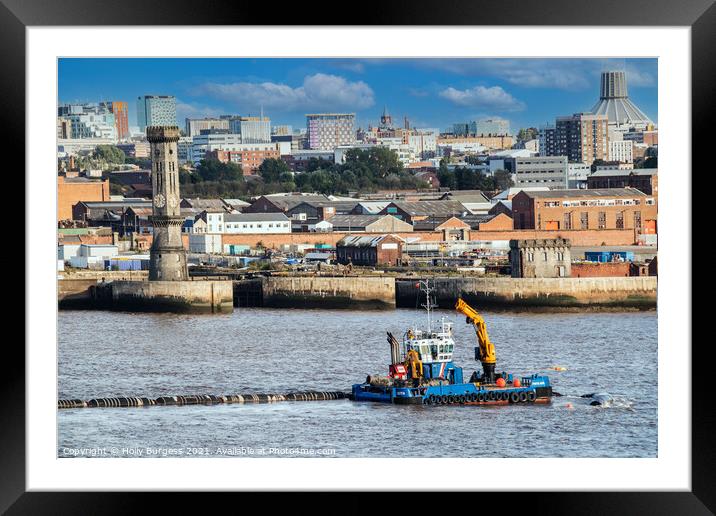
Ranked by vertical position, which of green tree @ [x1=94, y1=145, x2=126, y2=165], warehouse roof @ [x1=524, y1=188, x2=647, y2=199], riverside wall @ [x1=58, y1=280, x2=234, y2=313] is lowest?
riverside wall @ [x1=58, y1=280, x2=234, y2=313]

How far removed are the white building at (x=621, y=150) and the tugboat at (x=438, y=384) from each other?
18510 millimetres

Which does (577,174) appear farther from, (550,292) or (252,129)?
(550,292)

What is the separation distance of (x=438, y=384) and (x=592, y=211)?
12.7m

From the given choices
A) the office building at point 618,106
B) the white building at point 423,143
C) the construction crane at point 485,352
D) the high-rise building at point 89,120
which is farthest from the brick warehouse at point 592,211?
the construction crane at point 485,352

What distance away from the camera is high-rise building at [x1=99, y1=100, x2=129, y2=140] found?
78.8 feet

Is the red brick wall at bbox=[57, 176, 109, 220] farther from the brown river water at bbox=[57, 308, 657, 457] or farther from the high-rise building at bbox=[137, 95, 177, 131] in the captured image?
the brown river water at bbox=[57, 308, 657, 457]

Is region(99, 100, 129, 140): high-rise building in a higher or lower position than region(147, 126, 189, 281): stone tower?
higher

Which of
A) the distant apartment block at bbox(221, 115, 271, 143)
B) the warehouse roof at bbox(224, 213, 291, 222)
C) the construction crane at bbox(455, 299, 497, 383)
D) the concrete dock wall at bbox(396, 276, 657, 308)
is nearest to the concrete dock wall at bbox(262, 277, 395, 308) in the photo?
the concrete dock wall at bbox(396, 276, 657, 308)

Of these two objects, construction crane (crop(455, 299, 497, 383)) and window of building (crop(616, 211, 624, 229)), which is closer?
construction crane (crop(455, 299, 497, 383))

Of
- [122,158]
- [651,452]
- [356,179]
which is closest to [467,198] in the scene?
[356,179]

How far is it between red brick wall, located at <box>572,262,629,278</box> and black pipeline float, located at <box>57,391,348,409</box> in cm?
905
